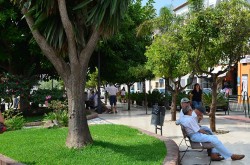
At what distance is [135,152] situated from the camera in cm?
826

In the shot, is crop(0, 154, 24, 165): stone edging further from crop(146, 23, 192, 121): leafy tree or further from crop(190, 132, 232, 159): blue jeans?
crop(146, 23, 192, 121): leafy tree

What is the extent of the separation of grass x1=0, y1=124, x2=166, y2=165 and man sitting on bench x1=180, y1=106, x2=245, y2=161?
705 millimetres

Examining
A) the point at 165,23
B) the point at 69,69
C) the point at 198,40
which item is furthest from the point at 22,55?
the point at 69,69

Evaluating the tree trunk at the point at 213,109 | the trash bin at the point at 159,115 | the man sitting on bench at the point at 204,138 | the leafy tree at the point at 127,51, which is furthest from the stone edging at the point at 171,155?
the leafy tree at the point at 127,51

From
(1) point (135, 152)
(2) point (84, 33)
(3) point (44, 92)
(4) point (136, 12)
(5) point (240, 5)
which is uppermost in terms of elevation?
(4) point (136, 12)

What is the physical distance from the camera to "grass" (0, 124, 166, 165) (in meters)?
7.52

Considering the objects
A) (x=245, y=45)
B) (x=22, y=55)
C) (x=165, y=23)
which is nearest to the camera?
(x=245, y=45)

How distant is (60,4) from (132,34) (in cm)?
1697

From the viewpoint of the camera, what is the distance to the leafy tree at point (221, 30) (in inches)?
471

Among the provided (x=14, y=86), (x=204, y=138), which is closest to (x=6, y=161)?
(x=204, y=138)

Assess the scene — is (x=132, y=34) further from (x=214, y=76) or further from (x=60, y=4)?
(x=60, y=4)

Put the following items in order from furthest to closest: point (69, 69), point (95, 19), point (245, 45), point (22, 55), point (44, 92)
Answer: point (22, 55) → point (44, 92) → point (245, 45) → point (69, 69) → point (95, 19)

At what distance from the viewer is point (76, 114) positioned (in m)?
8.50

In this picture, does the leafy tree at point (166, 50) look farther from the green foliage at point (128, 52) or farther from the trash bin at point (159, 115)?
the green foliage at point (128, 52)
